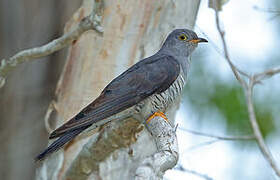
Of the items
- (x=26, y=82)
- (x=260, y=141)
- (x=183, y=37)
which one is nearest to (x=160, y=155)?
(x=260, y=141)

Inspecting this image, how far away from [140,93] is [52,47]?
74cm

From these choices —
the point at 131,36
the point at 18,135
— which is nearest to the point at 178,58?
the point at 131,36

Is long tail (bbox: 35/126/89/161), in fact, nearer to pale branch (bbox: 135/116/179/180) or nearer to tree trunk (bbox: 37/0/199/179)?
pale branch (bbox: 135/116/179/180)

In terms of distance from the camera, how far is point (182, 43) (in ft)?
17.4

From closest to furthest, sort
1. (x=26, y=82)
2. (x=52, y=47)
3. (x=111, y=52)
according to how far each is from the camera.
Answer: (x=52, y=47)
(x=111, y=52)
(x=26, y=82)

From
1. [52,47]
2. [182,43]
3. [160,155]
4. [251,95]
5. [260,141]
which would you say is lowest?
[260,141]

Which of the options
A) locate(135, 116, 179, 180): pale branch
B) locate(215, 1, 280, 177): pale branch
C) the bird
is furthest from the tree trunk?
locate(135, 116, 179, 180): pale branch

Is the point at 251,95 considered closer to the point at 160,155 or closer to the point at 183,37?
the point at 183,37

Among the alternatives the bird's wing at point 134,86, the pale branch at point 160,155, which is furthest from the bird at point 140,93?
the pale branch at point 160,155

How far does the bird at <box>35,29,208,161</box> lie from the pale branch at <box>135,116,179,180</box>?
415 mm

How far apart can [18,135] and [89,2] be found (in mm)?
1372

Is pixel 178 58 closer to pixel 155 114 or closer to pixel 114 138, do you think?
pixel 155 114

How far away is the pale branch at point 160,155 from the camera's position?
286cm

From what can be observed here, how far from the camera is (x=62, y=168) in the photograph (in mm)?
4812
